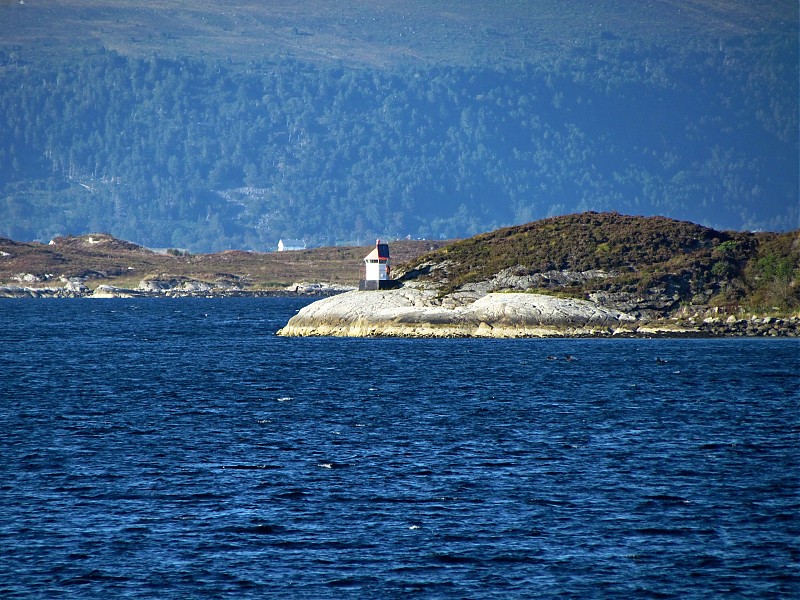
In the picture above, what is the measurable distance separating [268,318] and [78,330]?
2624 centimetres

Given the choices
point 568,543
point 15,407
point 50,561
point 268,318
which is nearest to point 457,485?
point 568,543

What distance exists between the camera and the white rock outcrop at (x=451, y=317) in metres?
93.4

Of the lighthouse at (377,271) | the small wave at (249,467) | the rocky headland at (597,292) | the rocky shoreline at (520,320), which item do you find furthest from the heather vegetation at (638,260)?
the small wave at (249,467)

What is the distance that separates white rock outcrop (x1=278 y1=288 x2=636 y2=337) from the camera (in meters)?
93.4

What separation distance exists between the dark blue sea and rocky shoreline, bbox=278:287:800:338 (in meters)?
20.6

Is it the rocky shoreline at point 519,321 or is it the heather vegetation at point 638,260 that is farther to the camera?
the heather vegetation at point 638,260

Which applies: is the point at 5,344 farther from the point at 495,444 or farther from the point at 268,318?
the point at 495,444

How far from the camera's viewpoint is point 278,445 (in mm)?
43375

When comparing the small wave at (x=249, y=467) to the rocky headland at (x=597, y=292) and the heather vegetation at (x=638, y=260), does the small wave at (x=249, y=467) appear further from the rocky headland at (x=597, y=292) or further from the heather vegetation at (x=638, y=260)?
the heather vegetation at (x=638, y=260)

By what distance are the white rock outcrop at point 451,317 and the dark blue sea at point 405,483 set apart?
67.9 ft

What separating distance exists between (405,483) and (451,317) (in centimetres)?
6092

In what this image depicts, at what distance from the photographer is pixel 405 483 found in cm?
3606

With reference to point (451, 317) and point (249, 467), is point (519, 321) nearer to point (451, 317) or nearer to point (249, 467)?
point (451, 317)

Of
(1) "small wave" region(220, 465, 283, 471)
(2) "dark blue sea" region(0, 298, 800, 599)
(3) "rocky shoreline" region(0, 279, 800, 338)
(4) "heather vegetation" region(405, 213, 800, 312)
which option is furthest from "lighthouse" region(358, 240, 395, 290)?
(1) "small wave" region(220, 465, 283, 471)
